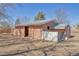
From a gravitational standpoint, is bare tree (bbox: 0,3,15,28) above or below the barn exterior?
above

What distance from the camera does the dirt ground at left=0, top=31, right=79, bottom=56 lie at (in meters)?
2.96

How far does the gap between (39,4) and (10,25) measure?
1.19ft

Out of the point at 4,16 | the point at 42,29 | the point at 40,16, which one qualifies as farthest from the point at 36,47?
the point at 4,16

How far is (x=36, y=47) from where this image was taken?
2975 mm

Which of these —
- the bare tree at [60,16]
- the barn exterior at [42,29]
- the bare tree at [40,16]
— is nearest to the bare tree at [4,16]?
Answer: the barn exterior at [42,29]

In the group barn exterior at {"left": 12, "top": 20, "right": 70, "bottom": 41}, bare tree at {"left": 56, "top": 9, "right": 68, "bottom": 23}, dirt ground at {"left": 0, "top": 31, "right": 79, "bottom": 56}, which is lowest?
dirt ground at {"left": 0, "top": 31, "right": 79, "bottom": 56}

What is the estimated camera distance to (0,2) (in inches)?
116

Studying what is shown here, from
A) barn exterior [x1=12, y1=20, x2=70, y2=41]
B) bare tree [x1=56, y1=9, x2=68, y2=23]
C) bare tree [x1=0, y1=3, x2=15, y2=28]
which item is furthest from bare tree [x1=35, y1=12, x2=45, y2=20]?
bare tree [x1=0, y1=3, x2=15, y2=28]

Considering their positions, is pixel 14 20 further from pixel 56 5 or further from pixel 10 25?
pixel 56 5

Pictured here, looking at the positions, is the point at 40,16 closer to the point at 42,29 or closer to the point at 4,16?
the point at 42,29

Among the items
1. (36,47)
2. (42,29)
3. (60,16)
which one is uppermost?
(60,16)

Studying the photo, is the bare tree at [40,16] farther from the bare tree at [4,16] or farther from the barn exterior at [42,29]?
the bare tree at [4,16]

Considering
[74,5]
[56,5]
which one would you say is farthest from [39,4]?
[74,5]

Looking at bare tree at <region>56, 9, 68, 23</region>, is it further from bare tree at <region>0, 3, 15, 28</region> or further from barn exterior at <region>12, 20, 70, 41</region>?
bare tree at <region>0, 3, 15, 28</region>
